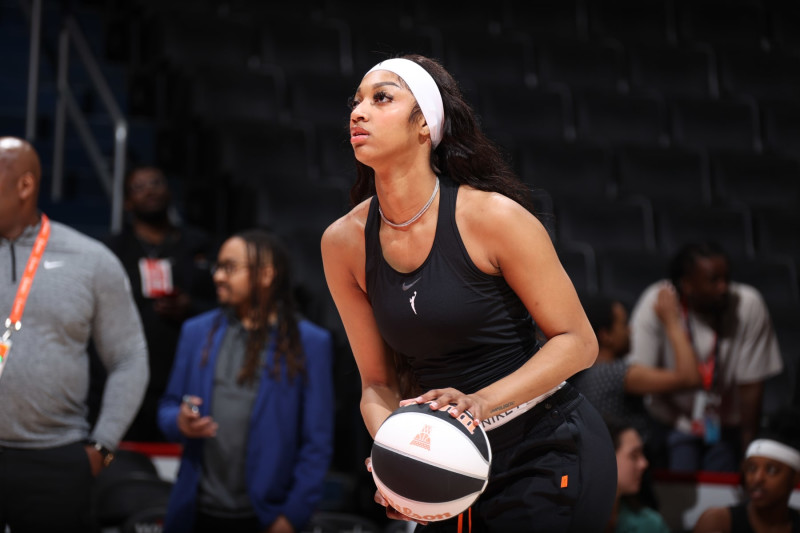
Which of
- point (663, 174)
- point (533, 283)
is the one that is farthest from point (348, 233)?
point (663, 174)

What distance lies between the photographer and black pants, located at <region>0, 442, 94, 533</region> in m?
3.05

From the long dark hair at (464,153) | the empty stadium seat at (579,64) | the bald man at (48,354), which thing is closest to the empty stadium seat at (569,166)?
the empty stadium seat at (579,64)

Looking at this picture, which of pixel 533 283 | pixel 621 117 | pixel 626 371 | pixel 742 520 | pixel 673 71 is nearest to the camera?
pixel 533 283

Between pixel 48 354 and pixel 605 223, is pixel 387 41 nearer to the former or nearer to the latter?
pixel 605 223

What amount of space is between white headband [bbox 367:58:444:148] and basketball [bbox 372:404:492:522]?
649mm

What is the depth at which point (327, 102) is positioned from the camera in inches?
264

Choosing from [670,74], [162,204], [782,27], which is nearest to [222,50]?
[162,204]

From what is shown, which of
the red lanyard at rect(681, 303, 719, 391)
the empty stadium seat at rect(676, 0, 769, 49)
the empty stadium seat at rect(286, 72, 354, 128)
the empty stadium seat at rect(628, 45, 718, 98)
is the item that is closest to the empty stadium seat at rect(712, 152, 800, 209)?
the empty stadium seat at rect(628, 45, 718, 98)

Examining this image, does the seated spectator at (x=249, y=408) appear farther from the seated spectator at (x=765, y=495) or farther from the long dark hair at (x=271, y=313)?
the seated spectator at (x=765, y=495)

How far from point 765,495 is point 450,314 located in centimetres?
233

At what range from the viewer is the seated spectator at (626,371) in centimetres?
413

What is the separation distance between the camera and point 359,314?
98.0 inches

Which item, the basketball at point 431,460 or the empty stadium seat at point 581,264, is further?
the empty stadium seat at point 581,264

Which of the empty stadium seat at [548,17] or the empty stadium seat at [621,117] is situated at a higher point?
the empty stadium seat at [548,17]
